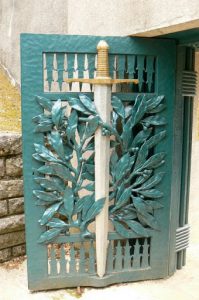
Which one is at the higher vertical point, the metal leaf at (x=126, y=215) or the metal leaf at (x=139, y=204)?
the metal leaf at (x=139, y=204)

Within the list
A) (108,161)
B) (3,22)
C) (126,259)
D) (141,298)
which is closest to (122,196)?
(108,161)

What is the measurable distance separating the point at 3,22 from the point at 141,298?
179 inches

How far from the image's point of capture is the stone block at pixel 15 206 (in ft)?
10.5

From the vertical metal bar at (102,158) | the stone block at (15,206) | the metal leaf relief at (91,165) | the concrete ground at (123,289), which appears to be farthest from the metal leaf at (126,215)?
the stone block at (15,206)

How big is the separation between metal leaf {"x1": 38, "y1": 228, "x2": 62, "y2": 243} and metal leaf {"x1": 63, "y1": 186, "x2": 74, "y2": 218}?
0.54ft

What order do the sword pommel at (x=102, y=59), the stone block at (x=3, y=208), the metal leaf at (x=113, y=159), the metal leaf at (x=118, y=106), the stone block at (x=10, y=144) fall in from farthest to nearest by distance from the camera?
1. the stone block at (x=3, y=208)
2. the stone block at (x=10, y=144)
3. the metal leaf at (x=113, y=159)
4. the metal leaf at (x=118, y=106)
5. the sword pommel at (x=102, y=59)

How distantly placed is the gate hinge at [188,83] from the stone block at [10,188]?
1.62m

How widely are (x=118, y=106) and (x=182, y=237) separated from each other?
1.30m

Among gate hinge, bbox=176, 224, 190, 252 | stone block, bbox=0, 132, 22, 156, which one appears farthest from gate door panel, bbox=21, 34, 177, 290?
stone block, bbox=0, 132, 22, 156

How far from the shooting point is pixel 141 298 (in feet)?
9.16

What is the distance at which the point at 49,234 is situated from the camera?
109 inches

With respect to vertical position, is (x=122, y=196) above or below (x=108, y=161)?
below

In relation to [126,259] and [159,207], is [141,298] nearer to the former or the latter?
[126,259]

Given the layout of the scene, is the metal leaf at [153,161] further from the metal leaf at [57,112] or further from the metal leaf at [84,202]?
the metal leaf at [57,112]
